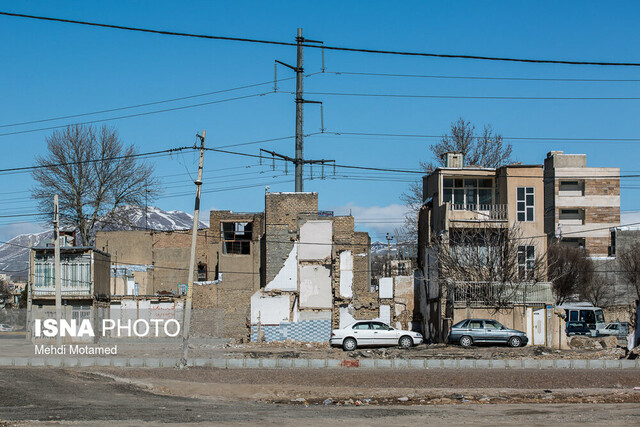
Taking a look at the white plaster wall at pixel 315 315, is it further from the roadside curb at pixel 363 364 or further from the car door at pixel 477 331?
the roadside curb at pixel 363 364

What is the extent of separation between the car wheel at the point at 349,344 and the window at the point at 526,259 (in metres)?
14.1

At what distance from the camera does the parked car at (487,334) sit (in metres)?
40.6

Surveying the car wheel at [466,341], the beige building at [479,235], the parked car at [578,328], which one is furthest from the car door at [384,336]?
the parked car at [578,328]

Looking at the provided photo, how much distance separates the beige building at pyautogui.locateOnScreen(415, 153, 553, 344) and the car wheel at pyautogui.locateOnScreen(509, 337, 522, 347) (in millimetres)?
3749

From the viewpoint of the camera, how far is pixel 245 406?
20.3 meters

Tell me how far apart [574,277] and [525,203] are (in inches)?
795

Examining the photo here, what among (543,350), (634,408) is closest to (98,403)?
(634,408)

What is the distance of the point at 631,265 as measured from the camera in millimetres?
71562

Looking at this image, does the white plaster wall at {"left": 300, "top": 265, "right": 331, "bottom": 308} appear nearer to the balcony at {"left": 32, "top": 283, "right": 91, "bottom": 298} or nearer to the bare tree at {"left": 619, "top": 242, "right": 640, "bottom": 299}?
the balcony at {"left": 32, "top": 283, "right": 91, "bottom": 298}

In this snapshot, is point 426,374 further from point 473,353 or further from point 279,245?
point 279,245

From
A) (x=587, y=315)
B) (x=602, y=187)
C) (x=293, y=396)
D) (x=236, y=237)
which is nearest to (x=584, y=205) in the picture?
(x=602, y=187)

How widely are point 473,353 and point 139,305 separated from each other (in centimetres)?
3302

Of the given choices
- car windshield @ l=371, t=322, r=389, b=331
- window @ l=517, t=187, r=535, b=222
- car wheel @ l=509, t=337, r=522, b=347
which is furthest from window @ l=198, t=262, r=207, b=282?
car wheel @ l=509, t=337, r=522, b=347

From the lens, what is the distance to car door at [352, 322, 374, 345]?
39438 millimetres
